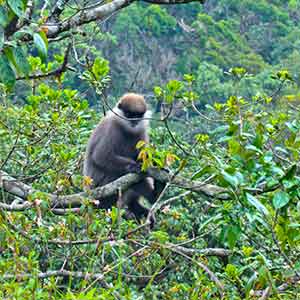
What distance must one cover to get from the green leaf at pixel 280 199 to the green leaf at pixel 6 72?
1.16 meters

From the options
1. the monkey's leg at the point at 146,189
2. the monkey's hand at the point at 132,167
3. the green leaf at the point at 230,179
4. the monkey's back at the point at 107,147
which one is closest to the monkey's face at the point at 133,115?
the monkey's back at the point at 107,147

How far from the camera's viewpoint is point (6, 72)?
281 centimetres

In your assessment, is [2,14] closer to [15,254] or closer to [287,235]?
[15,254]

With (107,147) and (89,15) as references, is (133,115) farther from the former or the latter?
(89,15)

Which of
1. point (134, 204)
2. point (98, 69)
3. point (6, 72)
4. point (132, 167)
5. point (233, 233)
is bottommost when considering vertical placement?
point (134, 204)

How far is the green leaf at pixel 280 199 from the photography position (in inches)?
128

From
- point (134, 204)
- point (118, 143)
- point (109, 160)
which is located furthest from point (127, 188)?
point (118, 143)

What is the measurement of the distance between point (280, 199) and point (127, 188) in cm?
209

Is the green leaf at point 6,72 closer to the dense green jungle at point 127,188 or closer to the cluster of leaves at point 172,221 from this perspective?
the dense green jungle at point 127,188

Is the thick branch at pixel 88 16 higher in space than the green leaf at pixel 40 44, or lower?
lower

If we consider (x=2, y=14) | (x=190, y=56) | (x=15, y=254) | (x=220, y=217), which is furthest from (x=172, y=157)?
(x=190, y=56)

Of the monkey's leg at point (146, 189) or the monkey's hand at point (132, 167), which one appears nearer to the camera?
the monkey's hand at point (132, 167)

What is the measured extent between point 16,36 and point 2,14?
6.1 inches

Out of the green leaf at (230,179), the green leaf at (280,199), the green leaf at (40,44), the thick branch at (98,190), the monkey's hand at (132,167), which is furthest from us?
the monkey's hand at (132,167)
